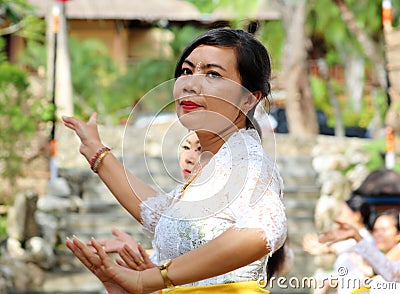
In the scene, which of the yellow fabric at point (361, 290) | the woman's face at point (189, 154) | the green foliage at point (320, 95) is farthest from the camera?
the green foliage at point (320, 95)

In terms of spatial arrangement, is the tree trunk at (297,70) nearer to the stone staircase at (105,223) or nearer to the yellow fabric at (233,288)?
the stone staircase at (105,223)

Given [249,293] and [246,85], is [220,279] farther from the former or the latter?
[246,85]

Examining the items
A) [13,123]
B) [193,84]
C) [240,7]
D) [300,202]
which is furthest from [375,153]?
[193,84]

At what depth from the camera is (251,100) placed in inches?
85.4

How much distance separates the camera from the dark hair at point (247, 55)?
213cm

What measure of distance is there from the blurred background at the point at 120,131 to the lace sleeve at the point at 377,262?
0.84 metres

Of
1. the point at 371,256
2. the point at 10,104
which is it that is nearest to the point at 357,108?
the point at 10,104

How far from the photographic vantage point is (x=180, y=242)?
2082 millimetres

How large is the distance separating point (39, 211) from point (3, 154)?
78 centimetres

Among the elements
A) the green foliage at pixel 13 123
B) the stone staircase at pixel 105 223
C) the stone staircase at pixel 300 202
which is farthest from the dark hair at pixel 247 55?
the green foliage at pixel 13 123

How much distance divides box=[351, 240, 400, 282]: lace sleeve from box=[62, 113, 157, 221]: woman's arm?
71.8 inches

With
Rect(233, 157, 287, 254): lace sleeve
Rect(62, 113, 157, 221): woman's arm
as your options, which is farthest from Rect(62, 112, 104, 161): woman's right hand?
Rect(233, 157, 287, 254): lace sleeve

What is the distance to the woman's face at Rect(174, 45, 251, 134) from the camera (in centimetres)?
208

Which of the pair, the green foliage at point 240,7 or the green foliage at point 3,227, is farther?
the green foliage at point 240,7
